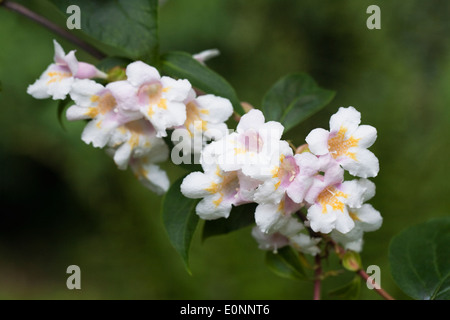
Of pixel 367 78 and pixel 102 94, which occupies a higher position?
pixel 367 78

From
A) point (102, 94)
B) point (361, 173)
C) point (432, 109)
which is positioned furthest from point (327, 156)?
point (432, 109)

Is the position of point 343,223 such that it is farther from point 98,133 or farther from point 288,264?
point 98,133

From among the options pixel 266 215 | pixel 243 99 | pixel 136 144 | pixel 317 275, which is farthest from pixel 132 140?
pixel 243 99

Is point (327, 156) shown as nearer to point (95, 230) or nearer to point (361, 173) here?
point (361, 173)

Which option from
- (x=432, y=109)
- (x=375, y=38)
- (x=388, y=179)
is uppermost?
(x=375, y=38)

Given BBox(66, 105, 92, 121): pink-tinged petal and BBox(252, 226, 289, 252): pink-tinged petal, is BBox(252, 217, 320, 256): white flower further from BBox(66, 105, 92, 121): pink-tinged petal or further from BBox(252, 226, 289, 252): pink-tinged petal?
BBox(66, 105, 92, 121): pink-tinged petal
